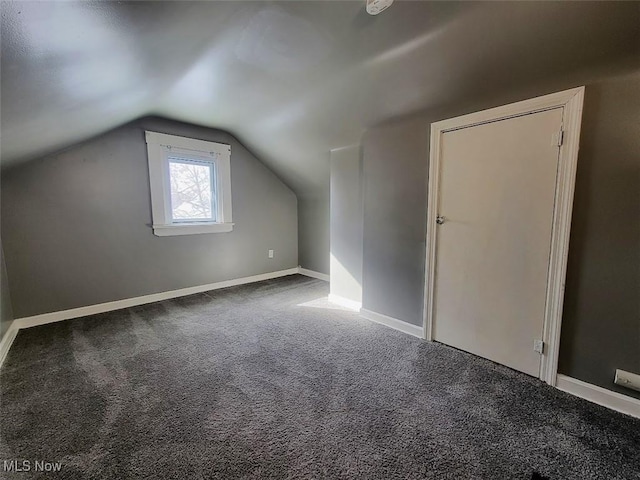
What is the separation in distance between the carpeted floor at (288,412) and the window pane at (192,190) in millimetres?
1642

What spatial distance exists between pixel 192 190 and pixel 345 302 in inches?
95.8

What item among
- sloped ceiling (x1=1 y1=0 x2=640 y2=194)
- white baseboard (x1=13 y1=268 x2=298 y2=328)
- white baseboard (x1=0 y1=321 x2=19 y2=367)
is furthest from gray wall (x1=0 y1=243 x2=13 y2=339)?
sloped ceiling (x1=1 y1=0 x2=640 y2=194)

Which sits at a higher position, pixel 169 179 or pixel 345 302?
pixel 169 179

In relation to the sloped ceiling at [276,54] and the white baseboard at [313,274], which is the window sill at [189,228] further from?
the white baseboard at [313,274]

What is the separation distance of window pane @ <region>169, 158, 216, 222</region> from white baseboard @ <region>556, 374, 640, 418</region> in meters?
3.88

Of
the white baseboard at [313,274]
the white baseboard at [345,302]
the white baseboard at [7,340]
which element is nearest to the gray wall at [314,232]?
the white baseboard at [313,274]

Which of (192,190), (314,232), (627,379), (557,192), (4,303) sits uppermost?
(192,190)

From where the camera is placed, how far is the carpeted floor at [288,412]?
1.23m

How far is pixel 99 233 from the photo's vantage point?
297 cm

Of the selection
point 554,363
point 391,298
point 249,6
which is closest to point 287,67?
point 249,6

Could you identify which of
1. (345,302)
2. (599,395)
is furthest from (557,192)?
(345,302)

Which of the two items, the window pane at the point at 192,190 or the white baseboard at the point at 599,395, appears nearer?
the white baseboard at the point at 599,395

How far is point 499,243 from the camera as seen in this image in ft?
6.46

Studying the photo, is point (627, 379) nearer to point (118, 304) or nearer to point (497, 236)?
point (497, 236)
